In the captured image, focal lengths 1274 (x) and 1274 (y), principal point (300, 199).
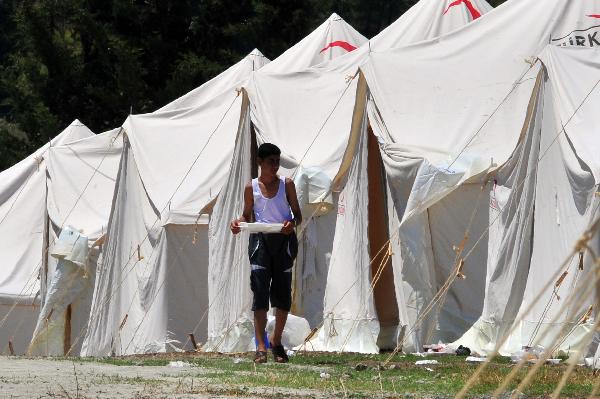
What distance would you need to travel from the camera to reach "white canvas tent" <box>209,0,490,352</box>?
12750 millimetres

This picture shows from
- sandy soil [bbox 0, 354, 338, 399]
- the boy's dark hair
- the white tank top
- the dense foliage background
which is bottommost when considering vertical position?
sandy soil [bbox 0, 354, 338, 399]

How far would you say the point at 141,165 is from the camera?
16938 millimetres

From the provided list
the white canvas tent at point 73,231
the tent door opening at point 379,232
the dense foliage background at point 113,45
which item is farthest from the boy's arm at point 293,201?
the dense foliage background at point 113,45

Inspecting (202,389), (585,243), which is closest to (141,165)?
(202,389)

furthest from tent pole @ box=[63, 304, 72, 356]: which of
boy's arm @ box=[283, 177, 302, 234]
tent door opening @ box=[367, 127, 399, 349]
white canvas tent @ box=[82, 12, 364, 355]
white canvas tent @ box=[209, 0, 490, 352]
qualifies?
boy's arm @ box=[283, 177, 302, 234]

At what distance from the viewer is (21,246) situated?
21109 mm

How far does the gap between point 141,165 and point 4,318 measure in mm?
4655

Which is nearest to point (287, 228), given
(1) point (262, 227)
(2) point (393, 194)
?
(1) point (262, 227)

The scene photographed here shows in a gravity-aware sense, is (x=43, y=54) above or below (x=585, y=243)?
above

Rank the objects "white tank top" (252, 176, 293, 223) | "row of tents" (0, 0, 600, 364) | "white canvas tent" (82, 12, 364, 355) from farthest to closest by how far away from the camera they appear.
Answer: "white canvas tent" (82, 12, 364, 355)
"row of tents" (0, 0, 600, 364)
"white tank top" (252, 176, 293, 223)

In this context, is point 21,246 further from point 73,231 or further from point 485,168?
point 485,168

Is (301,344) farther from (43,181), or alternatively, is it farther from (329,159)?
(43,181)

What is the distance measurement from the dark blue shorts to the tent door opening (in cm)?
360

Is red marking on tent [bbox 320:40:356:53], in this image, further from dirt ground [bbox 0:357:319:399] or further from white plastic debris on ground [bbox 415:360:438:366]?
dirt ground [bbox 0:357:319:399]
